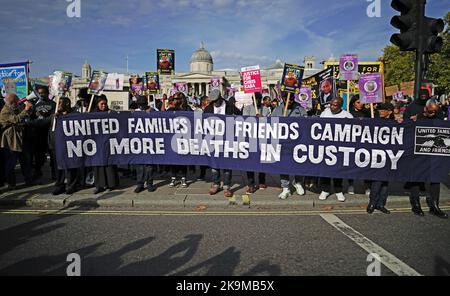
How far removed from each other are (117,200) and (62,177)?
1.50 m

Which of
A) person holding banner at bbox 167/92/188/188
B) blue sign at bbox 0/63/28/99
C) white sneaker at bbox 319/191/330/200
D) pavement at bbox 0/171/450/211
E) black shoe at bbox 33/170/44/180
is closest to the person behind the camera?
pavement at bbox 0/171/450/211

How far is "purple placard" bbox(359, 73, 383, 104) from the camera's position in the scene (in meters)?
6.09

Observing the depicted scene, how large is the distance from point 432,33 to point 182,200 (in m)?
5.89

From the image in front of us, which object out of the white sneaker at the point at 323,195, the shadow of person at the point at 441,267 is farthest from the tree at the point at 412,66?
the shadow of person at the point at 441,267

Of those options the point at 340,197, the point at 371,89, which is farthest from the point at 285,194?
the point at 371,89

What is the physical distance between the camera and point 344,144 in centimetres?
573

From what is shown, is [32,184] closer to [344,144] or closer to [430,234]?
[344,144]

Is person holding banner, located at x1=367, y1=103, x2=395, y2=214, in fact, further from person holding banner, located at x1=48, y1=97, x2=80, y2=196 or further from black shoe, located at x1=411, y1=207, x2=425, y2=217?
person holding banner, located at x1=48, y1=97, x2=80, y2=196

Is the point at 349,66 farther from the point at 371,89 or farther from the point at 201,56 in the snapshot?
the point at 201,56

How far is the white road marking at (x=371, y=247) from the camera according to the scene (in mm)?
3296

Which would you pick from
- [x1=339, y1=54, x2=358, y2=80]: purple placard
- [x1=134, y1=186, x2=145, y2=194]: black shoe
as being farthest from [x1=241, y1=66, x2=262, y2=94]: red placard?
[x1=134, y1=186, x2=145, y2=194]: black shoe

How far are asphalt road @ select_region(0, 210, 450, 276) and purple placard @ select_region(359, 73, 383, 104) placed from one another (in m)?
2.40

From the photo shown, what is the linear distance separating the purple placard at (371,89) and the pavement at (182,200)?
209 cm
